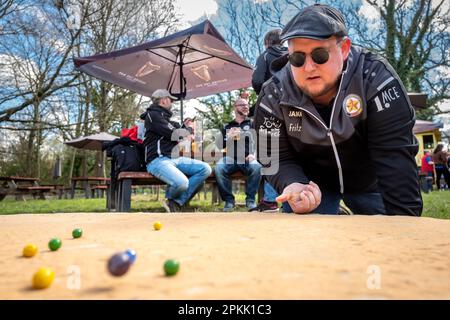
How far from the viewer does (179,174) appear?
4293mm

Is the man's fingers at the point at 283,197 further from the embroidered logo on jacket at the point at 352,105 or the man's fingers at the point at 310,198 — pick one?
the embroidered logo on jacket at the point at 352,105

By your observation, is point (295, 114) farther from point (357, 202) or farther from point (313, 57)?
point (357, 202)

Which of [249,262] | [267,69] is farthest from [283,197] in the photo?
[267,69]

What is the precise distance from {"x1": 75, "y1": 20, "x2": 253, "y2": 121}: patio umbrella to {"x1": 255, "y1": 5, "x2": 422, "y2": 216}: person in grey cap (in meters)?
4.00

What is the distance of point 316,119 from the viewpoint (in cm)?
181

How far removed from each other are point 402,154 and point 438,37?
1530 centimetres

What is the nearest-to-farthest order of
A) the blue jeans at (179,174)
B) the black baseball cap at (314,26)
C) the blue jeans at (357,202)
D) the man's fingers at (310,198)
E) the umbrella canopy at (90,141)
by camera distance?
1. the black baseball cap at (314,26)
2. the man's fingers at (310,198)
3. the blue jeans at (357,202)
4. the blue jeans at (179,174)
5. the umbrella canopy at (90,141)

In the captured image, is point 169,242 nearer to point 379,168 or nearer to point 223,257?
point 223,257

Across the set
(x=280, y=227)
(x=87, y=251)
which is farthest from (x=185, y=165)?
(x=87, y=251)

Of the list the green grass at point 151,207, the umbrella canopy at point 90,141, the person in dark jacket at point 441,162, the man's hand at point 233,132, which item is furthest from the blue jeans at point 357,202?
the person in dark jacket at point 441,162

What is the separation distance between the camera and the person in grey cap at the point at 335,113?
1675 mm

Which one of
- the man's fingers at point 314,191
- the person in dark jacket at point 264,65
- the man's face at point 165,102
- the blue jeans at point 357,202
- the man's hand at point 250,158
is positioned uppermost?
the person in dark jacket at point 264,65

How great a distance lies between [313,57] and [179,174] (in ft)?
9.37

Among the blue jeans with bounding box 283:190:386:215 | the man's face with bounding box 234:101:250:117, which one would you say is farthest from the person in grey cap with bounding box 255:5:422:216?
the man's face with bounding box 234:101:250:117
